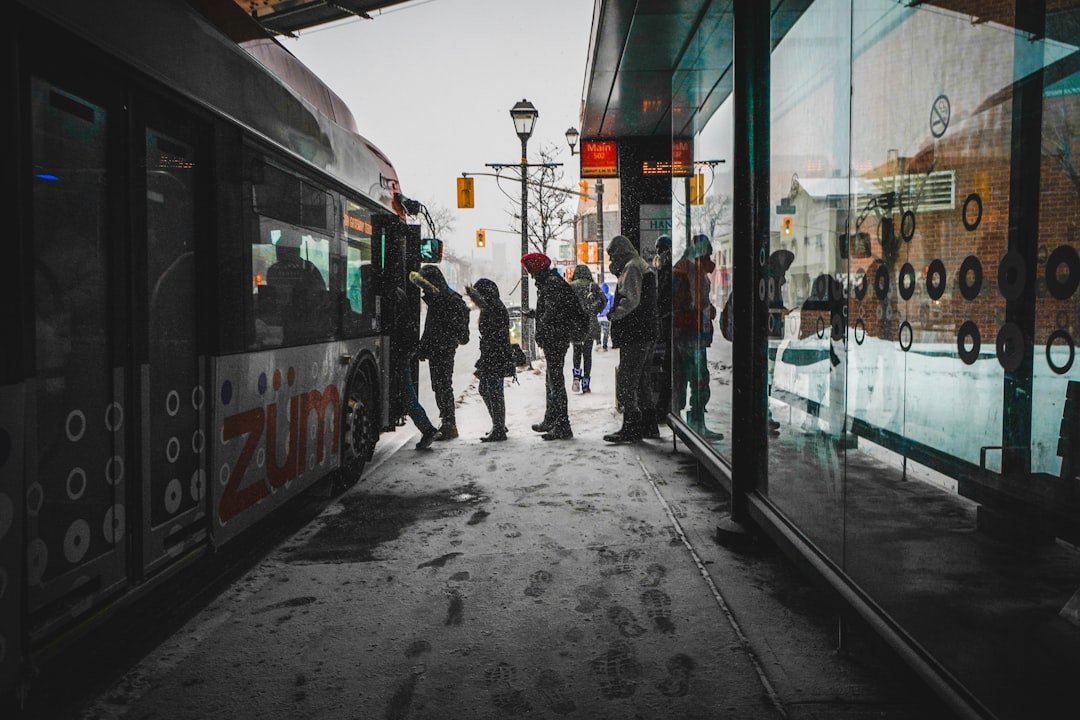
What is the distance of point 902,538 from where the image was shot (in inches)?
118

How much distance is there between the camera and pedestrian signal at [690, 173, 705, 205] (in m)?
7.43

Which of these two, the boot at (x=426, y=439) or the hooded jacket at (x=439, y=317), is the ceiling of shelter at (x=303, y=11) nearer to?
the hooded jacket at (x=439, y=317)

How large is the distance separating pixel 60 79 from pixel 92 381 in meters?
1.19

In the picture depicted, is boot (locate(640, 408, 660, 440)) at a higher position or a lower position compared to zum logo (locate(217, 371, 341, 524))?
lower

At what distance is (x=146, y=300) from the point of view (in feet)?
11.8

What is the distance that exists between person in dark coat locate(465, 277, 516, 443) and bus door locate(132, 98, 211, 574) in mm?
5031

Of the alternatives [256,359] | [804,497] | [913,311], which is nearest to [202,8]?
[256,359]

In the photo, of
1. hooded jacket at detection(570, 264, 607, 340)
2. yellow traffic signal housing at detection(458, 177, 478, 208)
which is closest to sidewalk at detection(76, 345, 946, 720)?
hooded jacket at detection(570, 264, 607, 340)

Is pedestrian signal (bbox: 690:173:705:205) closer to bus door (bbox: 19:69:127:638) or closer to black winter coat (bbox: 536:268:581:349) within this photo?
black winter coat (bbox: 536:268:581:349)

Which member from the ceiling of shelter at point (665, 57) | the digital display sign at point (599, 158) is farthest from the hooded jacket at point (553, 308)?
the digital display sign at point (599, 158)

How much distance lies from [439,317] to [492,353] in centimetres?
74

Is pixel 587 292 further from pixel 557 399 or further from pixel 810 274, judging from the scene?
pixel 810 274

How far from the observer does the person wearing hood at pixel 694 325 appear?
7254mm

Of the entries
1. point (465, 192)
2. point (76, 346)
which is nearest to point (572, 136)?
point (465, 192)
